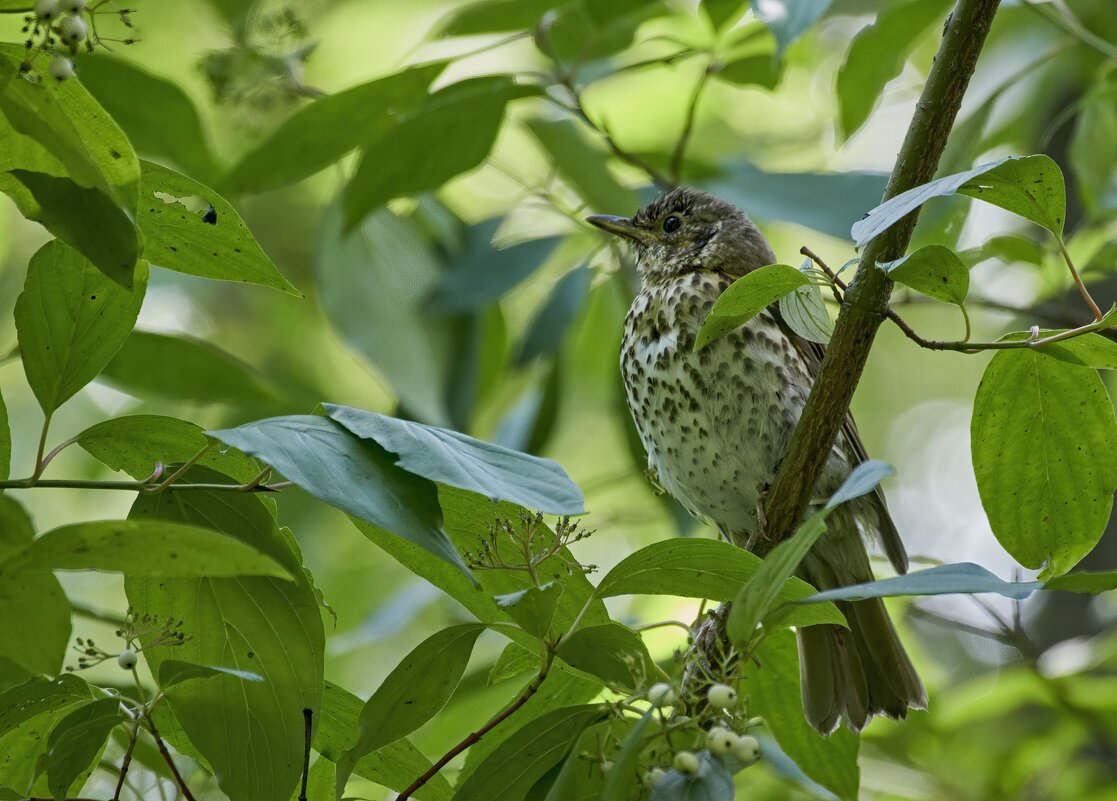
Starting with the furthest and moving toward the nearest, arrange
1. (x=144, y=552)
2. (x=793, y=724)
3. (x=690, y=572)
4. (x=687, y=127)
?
(x=687, y=127) → (x=793, y=724) → (x=690, y=572) → (x=144, y=552)

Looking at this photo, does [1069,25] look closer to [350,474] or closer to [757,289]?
[757,289]

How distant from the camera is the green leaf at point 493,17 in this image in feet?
9.32

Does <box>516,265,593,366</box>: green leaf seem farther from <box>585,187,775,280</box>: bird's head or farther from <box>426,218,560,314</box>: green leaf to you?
<box>585,187,775,280</box>: bird's head

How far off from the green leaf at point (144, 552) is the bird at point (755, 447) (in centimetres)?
193

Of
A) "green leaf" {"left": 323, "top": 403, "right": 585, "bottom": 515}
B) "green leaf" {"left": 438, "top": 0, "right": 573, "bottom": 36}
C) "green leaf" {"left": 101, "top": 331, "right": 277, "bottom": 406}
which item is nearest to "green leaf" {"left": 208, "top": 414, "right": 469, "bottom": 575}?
"green leaf" {"left": 323, "top": 403, "right": 585, "bottom": 515}

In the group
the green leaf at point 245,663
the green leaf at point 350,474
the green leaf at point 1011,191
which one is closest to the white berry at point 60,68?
the green leaf at point 350,474

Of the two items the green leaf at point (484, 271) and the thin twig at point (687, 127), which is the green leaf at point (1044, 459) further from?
the green leaf at point (484, 271)

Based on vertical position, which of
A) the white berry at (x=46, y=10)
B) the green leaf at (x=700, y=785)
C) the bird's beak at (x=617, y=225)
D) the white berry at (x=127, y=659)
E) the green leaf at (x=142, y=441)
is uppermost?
the bird's beak at (x=617, y=225)

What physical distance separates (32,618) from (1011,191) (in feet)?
3.99

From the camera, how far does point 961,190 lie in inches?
60.7

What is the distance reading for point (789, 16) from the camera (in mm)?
2412

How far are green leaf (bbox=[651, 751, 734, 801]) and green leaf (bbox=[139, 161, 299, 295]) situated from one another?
76 centimetres

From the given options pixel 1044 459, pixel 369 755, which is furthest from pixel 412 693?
pixel 1044 459

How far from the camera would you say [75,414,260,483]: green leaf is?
1.59 m
